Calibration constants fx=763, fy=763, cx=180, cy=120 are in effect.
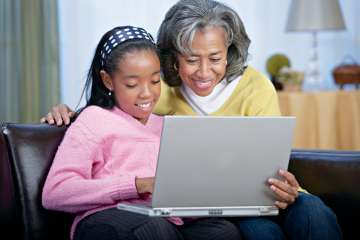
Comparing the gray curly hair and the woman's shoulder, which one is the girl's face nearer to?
the gray curly hair

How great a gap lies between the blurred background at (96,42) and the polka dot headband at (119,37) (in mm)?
1827

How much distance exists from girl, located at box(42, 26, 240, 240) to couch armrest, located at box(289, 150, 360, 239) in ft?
1.12

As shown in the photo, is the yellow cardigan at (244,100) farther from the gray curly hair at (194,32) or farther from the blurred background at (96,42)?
the blurred background at (96,42)

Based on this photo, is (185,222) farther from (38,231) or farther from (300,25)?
(300,25)

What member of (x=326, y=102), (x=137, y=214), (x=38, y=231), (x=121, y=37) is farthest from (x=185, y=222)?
(x=326, y=102)

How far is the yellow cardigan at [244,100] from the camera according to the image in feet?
6.83

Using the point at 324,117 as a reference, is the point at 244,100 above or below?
above

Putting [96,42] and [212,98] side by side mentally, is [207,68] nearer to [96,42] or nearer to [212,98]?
[212,98]

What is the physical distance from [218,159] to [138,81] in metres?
0.39

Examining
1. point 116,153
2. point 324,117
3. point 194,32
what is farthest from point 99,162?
point 324,117

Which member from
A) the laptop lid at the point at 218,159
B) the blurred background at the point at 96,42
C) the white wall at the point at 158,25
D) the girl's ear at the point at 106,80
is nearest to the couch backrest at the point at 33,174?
the girl's ear at the point at 106,80

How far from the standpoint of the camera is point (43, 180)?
190cm

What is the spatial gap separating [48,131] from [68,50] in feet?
6.74

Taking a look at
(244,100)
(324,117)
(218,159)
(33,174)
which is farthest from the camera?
(324,117)
